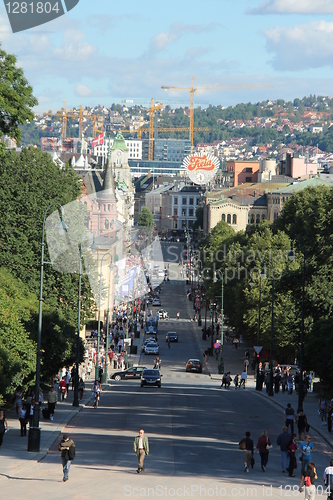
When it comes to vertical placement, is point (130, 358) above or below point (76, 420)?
below

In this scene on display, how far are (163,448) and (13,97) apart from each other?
1457 centimetres

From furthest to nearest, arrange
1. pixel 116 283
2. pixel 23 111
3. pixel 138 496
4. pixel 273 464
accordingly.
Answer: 1. pixel 116 283
2. pixel 23 111
3. pixel 273 464
4. pixel 138 496

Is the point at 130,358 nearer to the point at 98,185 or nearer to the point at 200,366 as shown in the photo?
the point at 200,366

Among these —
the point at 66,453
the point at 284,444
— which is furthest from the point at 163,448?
the point at 66,453

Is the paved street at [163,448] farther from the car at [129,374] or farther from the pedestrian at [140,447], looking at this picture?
the car at [129,374]

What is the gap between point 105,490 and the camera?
2483 cm

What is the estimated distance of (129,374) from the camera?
6788cm

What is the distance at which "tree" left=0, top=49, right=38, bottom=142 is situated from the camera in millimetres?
38750

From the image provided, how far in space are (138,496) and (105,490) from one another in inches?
45.5

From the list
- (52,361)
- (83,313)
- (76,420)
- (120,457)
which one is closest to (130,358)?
(83,313)

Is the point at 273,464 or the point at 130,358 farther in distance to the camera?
the point at 130,358

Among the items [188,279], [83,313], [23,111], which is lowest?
[188,279]

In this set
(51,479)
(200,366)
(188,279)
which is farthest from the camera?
(188,279)

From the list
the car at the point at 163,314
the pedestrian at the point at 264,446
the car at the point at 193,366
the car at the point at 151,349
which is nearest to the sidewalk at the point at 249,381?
the car at the point at 193,366
